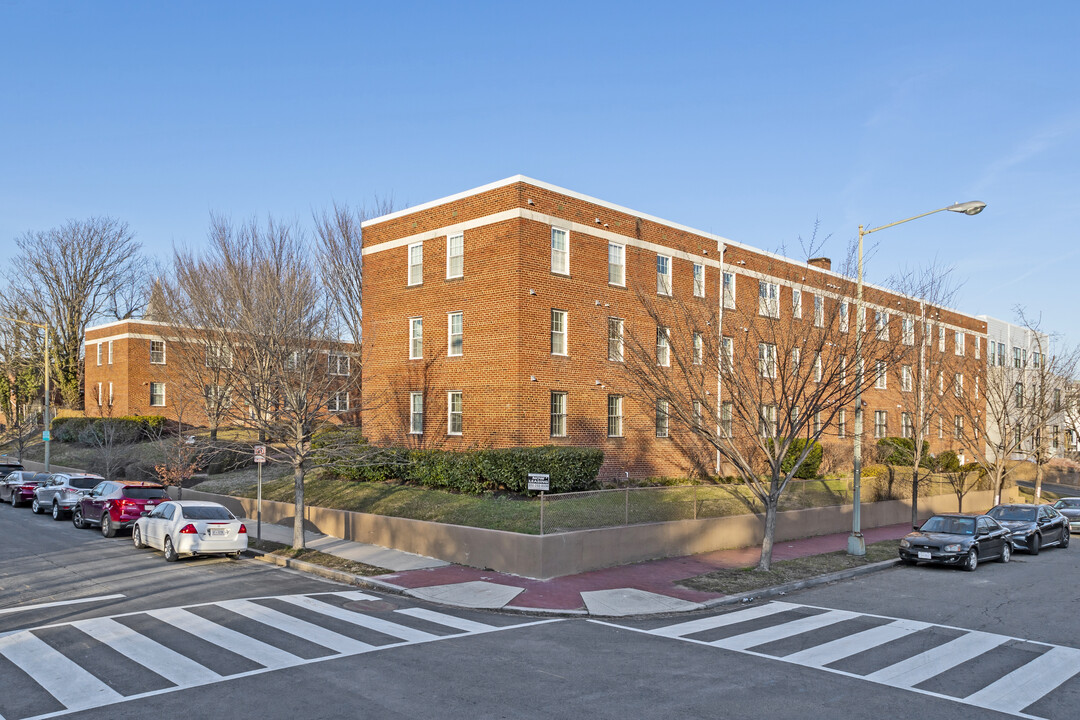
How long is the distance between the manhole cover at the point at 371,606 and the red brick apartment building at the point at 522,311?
32.7 ft

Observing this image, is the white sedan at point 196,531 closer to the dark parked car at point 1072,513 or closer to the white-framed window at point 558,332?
the white-framed window at point 558,332

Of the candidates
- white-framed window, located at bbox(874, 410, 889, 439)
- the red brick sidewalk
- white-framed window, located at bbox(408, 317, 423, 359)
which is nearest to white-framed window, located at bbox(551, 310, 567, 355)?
white-framed window, located at bbox(408, 317, 423, 359)

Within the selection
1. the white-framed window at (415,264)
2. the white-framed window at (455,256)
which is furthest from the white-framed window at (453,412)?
the white-framed window at (415,264)

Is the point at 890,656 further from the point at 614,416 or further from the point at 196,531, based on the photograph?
the point at 614,416

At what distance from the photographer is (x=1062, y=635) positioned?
13.3 meters

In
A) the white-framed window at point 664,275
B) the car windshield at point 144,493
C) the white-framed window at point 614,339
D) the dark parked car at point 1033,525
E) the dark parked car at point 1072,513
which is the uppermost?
the white-framed window at point 664,275

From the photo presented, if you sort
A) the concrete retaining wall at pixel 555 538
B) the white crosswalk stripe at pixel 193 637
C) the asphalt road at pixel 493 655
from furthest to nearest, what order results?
1. the concrete retaining wall at pixel 555 538
2. the white crosswalk stripe at pixel 193 637
3. the asphalt road at pixel 493 655

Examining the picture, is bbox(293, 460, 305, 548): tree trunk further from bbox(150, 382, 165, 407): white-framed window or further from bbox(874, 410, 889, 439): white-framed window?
bbox(150, 382, 165, 407): white-framed window

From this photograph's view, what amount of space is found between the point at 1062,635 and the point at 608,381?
55.4 feet

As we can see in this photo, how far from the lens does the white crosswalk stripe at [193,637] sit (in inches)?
359

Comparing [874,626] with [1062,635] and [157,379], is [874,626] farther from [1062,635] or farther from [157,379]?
[157,379]

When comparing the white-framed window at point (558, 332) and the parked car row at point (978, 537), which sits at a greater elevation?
the white-framed window at point (558, 332)

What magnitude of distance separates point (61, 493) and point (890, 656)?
2724 cm

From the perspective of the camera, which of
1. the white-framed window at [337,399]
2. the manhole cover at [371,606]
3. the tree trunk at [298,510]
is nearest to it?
the manhole cover at [371,606]
